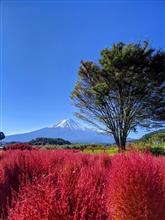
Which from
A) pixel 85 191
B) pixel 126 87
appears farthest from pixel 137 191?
pixel 126 87

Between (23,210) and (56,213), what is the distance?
9.6 inches

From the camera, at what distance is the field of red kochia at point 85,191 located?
8.57ft

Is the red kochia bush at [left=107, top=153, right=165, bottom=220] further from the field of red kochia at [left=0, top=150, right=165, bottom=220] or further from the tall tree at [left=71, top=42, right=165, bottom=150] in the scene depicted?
the tall tree at [left=71, top=42, right=165, bottom=150]

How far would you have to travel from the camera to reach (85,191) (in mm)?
2879

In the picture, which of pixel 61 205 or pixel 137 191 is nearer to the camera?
pixel 61 205

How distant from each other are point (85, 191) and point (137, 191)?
63.6 inches

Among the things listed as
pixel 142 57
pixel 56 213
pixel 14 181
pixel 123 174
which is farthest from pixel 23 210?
pixel 142 57

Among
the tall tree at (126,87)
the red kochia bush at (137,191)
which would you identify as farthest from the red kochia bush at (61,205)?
the tall tree at (126,87)

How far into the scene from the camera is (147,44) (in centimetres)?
2678

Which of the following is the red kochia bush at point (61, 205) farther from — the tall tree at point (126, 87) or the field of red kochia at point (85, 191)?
the tall tree at point (126, 87)

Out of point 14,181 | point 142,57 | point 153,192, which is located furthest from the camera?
point 142,57

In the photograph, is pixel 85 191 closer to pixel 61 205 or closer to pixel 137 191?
pixel 61 205

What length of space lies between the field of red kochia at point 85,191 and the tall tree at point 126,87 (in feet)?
61.0

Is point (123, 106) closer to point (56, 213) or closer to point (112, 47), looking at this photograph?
point (112, 47)
